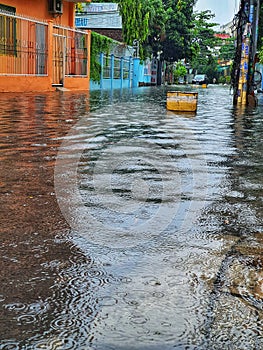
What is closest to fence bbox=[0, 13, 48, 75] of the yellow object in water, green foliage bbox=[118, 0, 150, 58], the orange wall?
the orange wall

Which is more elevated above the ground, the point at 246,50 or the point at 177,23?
the point at 177,23

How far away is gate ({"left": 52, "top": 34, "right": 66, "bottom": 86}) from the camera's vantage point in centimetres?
2220

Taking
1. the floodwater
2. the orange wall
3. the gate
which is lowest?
the floodwater

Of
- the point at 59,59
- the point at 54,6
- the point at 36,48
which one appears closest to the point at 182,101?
the point at 36,48

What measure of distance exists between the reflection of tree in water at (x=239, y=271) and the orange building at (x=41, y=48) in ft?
49.2

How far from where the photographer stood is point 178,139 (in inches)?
290

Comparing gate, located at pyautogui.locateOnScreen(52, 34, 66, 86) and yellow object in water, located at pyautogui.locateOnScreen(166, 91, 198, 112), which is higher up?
gate, located at pyautogui.locateOnScreen(52, 34, 66, 86)

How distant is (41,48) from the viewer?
815 inches

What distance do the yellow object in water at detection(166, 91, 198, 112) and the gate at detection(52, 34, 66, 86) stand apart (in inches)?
400

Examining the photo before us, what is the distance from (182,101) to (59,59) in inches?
438

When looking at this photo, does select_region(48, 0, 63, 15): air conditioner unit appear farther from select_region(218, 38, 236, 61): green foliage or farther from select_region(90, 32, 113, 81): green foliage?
select_region(218, 38, 236, 61): green foliage

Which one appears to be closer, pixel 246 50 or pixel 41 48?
pixel 246 50

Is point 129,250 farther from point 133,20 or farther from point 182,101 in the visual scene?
point 133,20

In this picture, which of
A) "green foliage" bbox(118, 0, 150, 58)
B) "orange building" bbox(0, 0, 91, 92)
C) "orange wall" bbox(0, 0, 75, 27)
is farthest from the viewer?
"green foliage" bbox(118, 0, 150, 58)
